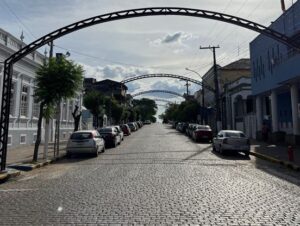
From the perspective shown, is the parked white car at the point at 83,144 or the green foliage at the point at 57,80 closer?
the green foliage at the point at 57,80

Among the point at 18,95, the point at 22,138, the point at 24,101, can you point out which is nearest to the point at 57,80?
the point at 18,95

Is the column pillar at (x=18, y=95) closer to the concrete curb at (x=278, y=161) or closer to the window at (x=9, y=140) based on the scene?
the window at (x=9, y=140)

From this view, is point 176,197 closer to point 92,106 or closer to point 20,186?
point 20,186

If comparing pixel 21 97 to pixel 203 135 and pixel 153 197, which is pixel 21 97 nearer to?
pixel 203 135

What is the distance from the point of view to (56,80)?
2038cm

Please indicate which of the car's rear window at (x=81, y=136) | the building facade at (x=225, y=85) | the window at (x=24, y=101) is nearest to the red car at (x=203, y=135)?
the building facade at (x=225, y=85)

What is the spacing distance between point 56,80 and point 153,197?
1260cm

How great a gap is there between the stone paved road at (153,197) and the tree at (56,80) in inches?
242

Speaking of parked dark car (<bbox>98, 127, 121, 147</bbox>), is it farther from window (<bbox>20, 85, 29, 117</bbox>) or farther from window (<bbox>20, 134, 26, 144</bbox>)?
window (<bbox>20, 85, 29, 117</bbox>)

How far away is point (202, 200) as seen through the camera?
9.18 m

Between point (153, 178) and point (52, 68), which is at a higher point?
point (52, 68)

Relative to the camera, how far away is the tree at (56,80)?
20.4 meters

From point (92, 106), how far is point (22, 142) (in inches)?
881

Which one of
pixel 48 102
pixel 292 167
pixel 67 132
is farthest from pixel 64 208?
pixel 67 132
